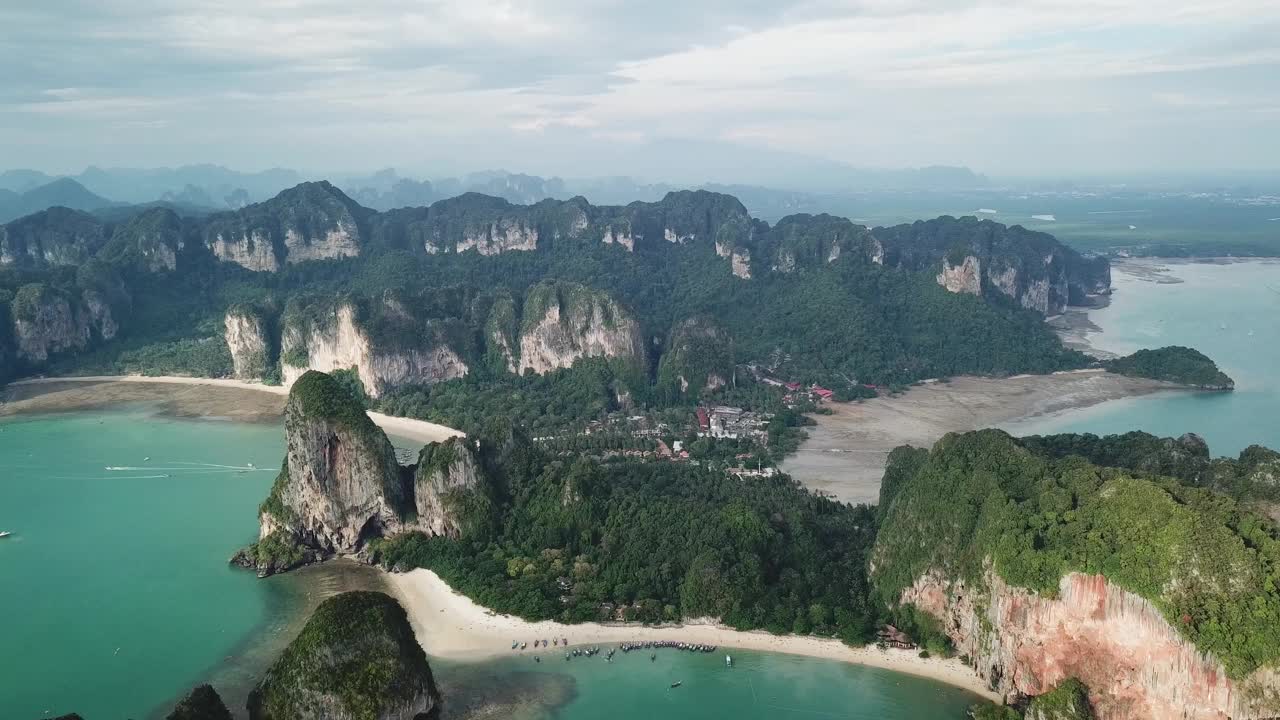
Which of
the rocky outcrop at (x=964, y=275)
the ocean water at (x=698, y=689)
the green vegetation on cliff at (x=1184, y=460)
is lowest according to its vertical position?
the ocean water at (x=698, y=689)

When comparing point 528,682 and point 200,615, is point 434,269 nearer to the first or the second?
point 200,615

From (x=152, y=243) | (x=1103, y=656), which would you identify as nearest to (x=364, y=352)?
(x=152, y=243)

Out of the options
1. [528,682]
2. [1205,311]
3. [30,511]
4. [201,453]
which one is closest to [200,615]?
[528,682]

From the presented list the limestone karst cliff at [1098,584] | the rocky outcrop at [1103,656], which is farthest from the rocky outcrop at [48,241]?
the rocky outcrop at [1103,656]

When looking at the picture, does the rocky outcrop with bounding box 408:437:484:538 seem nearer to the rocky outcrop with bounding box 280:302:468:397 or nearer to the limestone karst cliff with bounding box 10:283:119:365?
the rocky outcrop with bounding box 280:302:468:397

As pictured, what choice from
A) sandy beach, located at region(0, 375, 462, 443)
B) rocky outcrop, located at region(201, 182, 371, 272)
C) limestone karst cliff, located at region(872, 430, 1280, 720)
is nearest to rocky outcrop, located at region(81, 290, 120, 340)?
→ sandy beach, located at region(0, 375, 462, 443)

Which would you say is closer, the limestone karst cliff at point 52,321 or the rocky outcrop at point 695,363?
the rocky outcrop at point 695,363

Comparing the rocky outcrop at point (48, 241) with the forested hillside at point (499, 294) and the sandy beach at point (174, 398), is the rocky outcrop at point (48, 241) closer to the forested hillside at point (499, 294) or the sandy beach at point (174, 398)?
the forested hillside at point (499, 294)
